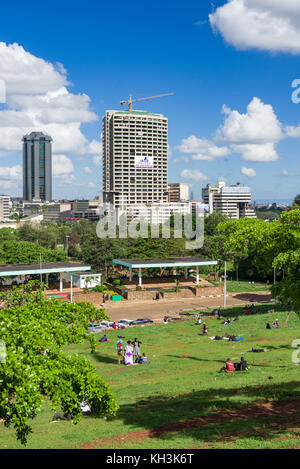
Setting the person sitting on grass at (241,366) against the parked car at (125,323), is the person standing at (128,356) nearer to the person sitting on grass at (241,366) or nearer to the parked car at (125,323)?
the person sitting on grass at (241,366)

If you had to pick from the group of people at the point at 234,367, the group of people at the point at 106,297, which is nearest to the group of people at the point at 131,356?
the group of people at the point at 234,367

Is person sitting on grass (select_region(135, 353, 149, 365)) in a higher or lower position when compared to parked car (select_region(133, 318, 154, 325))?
higher

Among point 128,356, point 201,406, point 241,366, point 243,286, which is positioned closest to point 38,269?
point 243,286

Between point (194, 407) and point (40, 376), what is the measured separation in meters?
7.52

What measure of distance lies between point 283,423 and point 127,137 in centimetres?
19348

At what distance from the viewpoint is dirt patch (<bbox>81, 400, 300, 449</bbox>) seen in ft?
42.5

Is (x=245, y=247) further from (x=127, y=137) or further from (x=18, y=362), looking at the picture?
(x=127, y=137)

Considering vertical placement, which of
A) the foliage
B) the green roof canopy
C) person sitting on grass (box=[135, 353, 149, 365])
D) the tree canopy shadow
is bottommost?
person sitting on grass (box=[135, 353, 149, 365])

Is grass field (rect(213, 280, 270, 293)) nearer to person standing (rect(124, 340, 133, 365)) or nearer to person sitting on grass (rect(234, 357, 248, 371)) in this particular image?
person standing (rect(124, 340, 133, 365))

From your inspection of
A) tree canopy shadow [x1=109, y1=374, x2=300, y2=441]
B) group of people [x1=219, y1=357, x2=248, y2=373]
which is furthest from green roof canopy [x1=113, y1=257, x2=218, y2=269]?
tree canopy shadow [x1=109, y1=374, x2=300, y2=441]

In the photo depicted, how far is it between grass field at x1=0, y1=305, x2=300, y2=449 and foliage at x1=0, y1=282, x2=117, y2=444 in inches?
120

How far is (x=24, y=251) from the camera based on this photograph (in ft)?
235
